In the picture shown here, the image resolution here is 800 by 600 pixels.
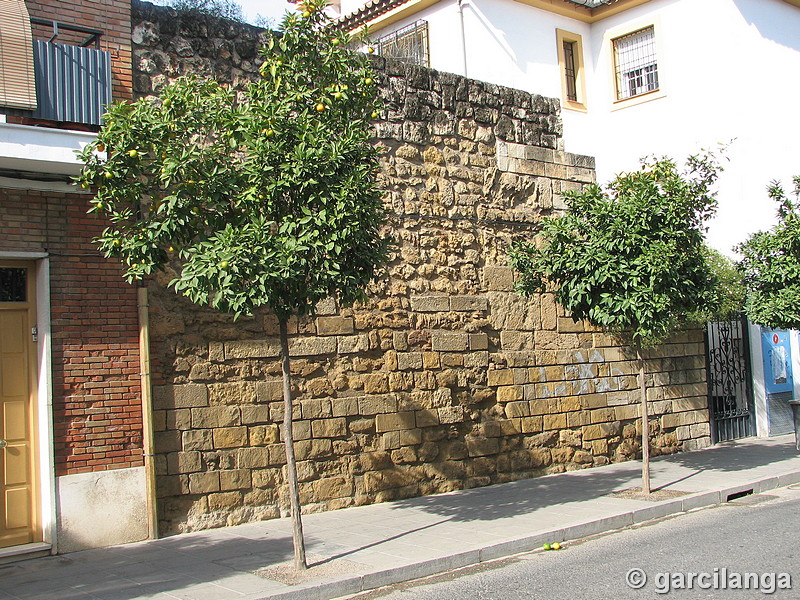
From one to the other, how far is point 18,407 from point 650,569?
19.1ft

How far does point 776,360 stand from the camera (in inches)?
623

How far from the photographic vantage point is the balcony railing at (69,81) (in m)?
7.54

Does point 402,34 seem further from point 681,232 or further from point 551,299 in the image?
point 681,232

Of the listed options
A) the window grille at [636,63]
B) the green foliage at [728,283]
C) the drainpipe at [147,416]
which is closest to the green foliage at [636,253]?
the green foliage at [728,283]

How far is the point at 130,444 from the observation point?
26.2ft

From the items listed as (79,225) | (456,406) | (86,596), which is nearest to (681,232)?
(456,406)

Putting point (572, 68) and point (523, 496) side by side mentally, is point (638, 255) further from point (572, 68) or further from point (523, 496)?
point (572, 68)

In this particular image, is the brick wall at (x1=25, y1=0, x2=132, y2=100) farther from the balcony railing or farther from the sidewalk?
the sidewalk

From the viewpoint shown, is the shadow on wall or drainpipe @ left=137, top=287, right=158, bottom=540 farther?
the shadow on wall

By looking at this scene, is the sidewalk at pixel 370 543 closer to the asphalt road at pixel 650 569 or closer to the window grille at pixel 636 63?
the asphalt road at pixel 650 569

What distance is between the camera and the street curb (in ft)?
20.3

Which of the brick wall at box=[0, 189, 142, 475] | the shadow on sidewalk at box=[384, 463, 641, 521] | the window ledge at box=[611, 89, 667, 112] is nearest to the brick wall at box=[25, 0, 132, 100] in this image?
the brick wall at box=[0, 189, 142, 475]

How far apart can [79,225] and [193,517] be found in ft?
10.2

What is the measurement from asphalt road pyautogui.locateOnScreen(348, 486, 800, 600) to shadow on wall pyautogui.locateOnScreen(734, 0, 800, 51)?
13.0 meters
